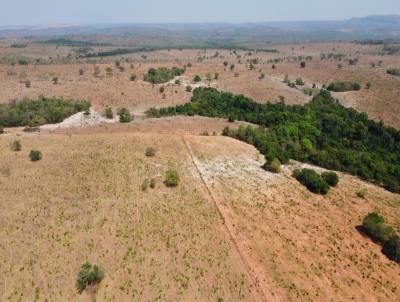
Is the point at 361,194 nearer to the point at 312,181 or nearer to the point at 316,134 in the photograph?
the point at 312,181

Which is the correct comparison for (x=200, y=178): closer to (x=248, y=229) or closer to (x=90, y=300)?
(x=248, y=229)

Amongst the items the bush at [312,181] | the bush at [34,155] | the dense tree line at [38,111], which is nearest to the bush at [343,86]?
the bush at [312,181]

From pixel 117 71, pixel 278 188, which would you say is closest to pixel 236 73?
pixel 117 71

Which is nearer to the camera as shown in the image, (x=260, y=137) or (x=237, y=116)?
(x=260, y=137)

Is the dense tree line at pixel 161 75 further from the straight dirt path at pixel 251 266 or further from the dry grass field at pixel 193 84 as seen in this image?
the straight dirt path at pixel 251 266

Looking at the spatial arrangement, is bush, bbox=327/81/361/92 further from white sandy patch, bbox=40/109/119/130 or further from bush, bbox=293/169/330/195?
bush, bbox=293/169/330/195

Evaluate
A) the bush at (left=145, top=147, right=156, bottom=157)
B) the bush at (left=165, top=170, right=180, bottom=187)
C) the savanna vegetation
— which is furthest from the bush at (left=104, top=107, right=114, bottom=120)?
the savanna vegetation

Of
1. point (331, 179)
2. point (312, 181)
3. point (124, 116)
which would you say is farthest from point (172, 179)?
point (124, 116)
